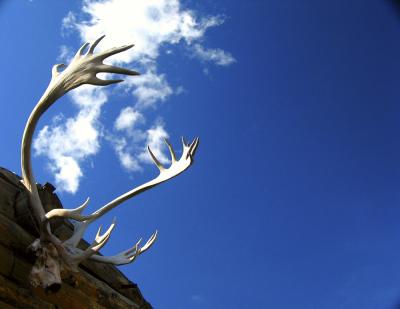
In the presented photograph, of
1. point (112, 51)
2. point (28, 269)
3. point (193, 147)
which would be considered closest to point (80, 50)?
point (112, 51)

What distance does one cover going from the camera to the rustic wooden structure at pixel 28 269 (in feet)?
13.4

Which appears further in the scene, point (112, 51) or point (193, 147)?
point (193, 147)

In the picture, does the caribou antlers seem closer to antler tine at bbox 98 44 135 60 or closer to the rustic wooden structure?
antler tine at bbox 98 44 135 60

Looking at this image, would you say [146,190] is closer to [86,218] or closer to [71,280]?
[86,218]

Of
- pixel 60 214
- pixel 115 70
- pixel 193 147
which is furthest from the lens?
pixel 193 147

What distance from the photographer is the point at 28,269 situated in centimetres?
429

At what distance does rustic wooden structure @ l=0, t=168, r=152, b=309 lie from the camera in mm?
4082

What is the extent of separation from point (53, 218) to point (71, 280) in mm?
979

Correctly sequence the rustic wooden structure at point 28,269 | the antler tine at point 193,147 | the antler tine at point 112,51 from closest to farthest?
the rustic wooden structure at point 28,269
the antler tine at point 112,51
the antler tine at point 193,147

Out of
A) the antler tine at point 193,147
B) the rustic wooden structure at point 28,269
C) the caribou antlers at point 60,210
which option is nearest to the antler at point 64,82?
the caribou antlers at point 60,210

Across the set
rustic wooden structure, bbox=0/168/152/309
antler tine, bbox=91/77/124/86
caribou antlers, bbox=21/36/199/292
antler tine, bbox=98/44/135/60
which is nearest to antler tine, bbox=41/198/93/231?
caribou antlers, bbox=21/36/199/292

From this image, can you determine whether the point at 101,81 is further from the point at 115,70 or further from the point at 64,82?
the point at 64,82

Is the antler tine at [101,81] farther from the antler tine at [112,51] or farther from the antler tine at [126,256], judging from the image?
the antler tine at [126,256]

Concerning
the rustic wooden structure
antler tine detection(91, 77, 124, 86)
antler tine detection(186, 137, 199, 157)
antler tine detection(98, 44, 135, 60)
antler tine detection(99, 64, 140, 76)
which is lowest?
the rustic wooden structure
